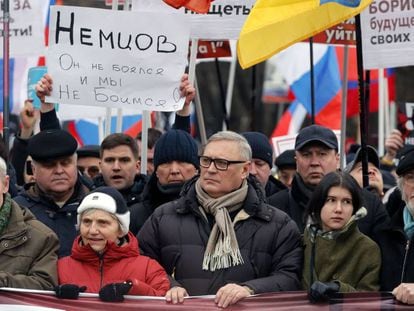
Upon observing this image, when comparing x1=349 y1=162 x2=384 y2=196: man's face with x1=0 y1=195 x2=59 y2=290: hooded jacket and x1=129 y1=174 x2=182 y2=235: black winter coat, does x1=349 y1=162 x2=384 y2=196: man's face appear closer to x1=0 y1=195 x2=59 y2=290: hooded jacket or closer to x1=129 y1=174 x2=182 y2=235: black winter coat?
x1=129 y1=174 x2=182 y2=235: black winter coat

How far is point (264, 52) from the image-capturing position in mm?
7801

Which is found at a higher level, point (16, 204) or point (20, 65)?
point (20, 65)

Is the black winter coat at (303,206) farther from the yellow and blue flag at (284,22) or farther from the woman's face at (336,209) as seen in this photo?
the yellow and blue flag at (284,22)

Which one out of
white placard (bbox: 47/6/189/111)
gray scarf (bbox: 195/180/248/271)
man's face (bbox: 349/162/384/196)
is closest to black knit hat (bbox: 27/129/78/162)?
white placard (bbox: 47/6/189/111)

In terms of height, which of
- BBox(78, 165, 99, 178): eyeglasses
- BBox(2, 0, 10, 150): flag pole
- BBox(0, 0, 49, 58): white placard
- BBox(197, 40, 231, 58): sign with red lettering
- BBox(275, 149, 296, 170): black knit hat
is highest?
BBox(0, 0, 49, 58): white placard

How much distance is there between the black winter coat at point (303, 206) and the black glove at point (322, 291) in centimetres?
81

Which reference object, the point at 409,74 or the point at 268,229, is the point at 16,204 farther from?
the point at 409,74

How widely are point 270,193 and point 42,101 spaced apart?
1692 millimetres

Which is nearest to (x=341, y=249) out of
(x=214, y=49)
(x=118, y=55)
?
(x=118, y=55)

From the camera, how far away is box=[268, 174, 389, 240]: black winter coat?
7.30m

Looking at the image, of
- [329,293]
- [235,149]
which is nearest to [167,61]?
[235,149]

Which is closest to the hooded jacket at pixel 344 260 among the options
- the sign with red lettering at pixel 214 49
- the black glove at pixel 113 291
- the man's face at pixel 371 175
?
the black glove at pixel 113 291

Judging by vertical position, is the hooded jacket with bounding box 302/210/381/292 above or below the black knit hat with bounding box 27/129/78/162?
below

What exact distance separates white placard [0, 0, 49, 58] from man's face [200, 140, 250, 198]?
426 centimetres
